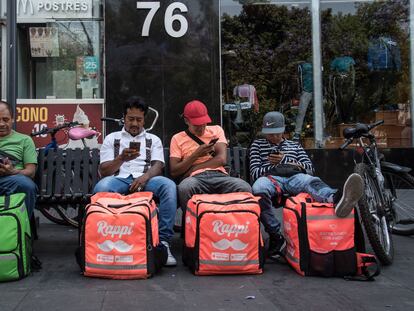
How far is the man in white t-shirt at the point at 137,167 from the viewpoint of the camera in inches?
169

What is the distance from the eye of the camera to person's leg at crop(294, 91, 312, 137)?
29.3ft

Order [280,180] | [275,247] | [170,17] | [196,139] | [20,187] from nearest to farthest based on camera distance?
[20,187]
[275,247]
[280,180]
[196,139]
[170,17]

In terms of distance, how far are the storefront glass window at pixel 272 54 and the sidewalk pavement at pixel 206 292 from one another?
16.3ft

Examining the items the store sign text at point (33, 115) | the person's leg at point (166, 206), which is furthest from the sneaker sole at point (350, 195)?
the store sign text at point (33, 115)

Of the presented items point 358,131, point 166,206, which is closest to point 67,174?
point 166,206

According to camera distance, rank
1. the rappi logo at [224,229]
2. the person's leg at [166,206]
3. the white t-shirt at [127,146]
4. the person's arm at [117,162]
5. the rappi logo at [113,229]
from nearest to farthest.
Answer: the rappi logo at [113,229], the rappi logo at [224,229], the person's leg at [166,206], the person's arm at [117,162], the white t-shirt at [127,146]

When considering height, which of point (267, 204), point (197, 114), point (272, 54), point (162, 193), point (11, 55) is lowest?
point (267, 204)

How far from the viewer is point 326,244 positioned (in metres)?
3.90

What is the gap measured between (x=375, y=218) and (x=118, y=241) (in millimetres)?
2144

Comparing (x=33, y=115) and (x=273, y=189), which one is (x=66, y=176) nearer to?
(x=273, y=189)

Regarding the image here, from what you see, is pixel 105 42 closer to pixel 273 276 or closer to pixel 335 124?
pixel 335 124

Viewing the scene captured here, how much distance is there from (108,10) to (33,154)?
4111mm

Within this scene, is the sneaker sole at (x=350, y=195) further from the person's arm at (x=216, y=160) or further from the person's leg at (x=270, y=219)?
the person's arm at (x=216, y=160)

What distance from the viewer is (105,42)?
313 inches
